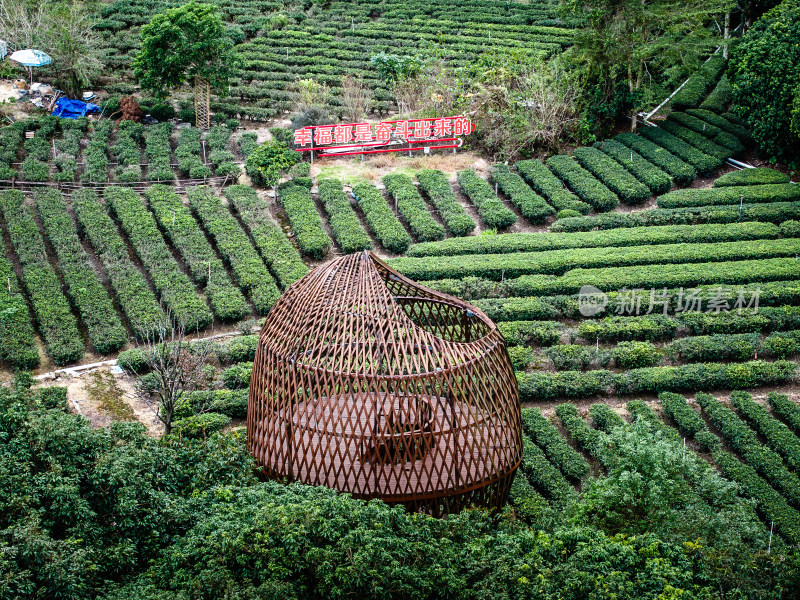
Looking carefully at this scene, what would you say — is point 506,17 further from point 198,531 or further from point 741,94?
point 198,531

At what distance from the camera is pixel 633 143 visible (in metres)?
41.9

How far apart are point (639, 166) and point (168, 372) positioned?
23858 millimetres

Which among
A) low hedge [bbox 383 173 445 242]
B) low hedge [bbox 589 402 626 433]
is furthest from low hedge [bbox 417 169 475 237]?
low hedge [bbox 589 402 626 433]

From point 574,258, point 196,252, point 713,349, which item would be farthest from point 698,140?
point 196,252

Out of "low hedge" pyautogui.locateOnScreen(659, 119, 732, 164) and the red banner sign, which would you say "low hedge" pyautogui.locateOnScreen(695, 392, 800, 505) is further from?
the red banner sign

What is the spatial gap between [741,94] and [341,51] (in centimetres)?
2067

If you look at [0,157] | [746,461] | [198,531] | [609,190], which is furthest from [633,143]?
[198,531]

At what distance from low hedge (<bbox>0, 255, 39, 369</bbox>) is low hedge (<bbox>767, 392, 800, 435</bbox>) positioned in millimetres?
20852

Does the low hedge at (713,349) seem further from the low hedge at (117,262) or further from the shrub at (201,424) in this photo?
the low hedge at (117,262)

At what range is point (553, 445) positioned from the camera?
2480cm

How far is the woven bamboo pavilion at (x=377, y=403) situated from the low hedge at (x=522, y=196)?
16947mm

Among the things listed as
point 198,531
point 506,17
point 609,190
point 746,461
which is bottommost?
point 746,461

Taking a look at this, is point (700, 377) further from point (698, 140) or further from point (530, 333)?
point (698, 140)

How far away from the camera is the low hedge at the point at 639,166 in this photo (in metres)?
38.8
